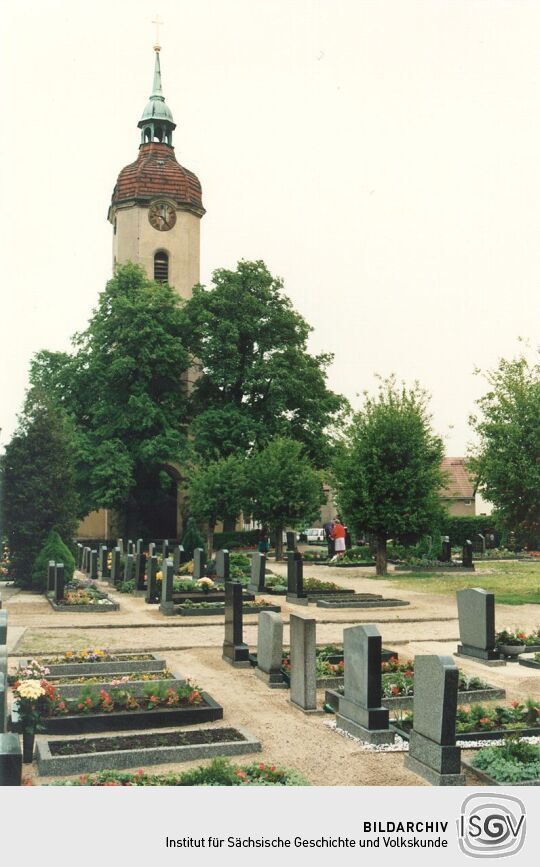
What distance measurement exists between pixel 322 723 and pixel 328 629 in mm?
6831

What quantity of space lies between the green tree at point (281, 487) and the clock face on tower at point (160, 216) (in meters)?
16.5

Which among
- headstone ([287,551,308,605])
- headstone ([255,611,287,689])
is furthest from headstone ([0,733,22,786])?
headstone ([287,551,308,605])

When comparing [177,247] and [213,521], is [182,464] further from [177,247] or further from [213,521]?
[177,247]

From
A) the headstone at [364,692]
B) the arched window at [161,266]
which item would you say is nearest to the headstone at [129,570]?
the headstone at [364,692]

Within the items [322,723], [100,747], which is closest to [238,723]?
[322,723]

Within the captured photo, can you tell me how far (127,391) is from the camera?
37281mm

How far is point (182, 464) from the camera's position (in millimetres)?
36219

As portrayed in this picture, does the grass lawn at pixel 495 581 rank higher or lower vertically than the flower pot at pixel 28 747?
lower

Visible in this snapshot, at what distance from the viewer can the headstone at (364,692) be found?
27.6 ft

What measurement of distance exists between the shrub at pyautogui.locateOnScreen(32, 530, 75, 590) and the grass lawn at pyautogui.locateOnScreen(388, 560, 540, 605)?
940cm

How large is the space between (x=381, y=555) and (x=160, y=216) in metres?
22.7

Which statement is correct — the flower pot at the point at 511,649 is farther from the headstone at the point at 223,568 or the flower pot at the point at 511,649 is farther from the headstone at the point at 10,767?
the headstone at the point at 223,568

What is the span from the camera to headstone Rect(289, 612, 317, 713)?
9.73m
